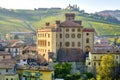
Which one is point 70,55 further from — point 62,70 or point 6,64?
point 6,64

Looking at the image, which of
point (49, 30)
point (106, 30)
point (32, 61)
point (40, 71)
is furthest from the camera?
point (106, 30)

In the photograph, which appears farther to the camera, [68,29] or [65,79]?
[68,29]

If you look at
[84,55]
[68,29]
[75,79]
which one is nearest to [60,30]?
[68,29]

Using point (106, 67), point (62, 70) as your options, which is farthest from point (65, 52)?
point (106, 67)

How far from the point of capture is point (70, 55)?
89562mm

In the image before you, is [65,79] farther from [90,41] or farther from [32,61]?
[90,41]

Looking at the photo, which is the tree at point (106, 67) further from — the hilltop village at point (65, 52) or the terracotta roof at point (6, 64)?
the terracotta roof at point (6, 64)

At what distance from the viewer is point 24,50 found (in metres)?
100

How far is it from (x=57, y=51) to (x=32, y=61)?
268 inches

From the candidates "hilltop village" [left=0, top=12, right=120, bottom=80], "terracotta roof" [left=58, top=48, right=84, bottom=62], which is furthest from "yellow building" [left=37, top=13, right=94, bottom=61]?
"terracotta roof" [left=58, top=48, right=84, bottom=62]

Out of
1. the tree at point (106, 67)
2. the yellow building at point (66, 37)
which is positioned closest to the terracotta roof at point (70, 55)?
the yellow building at point (66, 37)

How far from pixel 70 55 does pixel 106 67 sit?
12.9 metres

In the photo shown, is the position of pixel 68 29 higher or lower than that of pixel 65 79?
higher

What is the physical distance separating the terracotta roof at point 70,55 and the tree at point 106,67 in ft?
31.6
